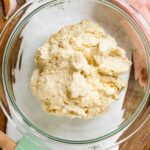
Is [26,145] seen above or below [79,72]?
below

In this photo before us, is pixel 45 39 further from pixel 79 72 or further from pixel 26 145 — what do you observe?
pixel 26 145

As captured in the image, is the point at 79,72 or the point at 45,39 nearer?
the point at 79,72

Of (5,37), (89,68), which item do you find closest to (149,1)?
(89,68)

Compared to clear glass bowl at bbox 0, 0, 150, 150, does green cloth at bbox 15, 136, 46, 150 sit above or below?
below

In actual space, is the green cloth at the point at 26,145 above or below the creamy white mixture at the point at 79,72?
below

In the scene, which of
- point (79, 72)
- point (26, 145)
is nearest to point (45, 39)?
point (79, 72)
